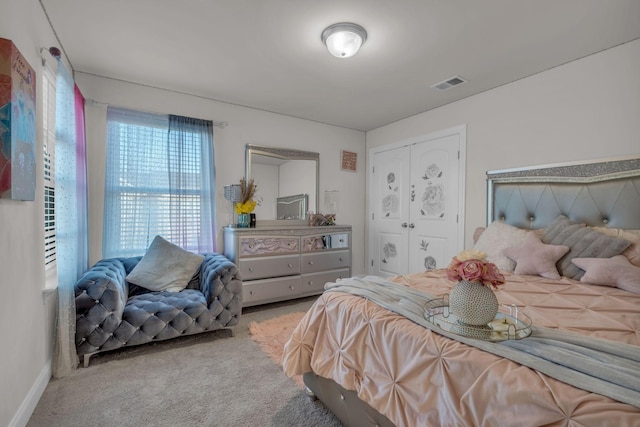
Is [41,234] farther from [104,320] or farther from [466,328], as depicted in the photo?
[466,328]

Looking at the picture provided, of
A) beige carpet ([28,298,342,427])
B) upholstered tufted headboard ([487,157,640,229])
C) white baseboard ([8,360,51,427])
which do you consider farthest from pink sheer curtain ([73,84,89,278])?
upholstered tufted headboard ([487,157,640,229])

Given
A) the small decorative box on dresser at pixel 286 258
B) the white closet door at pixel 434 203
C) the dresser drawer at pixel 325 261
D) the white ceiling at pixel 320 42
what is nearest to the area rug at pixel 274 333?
the small decorative box on dresser at pixel 286 258

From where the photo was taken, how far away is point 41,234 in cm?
191

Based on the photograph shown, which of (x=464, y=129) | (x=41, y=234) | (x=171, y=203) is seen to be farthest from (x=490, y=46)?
(x=41, y=234)

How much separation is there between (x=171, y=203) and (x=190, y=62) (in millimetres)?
1436

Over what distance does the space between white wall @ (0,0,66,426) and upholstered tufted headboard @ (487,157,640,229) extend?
3.72 m

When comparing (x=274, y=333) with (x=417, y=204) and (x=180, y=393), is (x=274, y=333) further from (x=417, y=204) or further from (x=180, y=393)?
(x=417, y=204)

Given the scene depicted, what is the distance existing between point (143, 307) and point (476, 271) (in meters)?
2.42

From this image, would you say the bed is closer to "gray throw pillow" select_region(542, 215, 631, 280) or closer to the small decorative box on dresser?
"gray throw pillow" select_region(542, 215, 631, 280)

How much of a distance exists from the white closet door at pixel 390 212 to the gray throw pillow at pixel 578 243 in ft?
6.12

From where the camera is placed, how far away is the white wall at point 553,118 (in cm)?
228

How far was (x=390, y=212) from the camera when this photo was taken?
14.1 ft

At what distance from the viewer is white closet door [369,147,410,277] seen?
409cm

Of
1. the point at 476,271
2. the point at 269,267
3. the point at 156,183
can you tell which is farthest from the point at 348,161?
the point at 476,271
